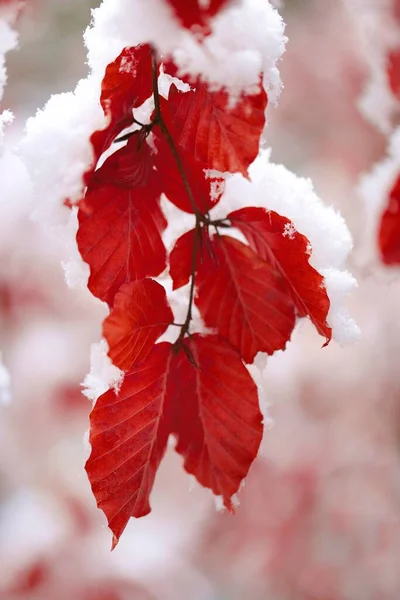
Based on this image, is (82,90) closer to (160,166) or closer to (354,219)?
(160,166)

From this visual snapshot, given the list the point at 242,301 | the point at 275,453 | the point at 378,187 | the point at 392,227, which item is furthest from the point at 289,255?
the point at 275,453

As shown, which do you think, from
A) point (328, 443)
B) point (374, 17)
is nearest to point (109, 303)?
point (374, 17)

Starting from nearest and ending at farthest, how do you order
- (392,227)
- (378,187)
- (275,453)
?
(392,227)
(378,187)
(275,453)

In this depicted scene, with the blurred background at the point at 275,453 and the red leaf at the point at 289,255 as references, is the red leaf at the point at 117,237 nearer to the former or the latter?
the red leaf at the point at 289,255

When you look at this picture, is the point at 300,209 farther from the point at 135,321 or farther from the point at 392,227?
the point at 392,227

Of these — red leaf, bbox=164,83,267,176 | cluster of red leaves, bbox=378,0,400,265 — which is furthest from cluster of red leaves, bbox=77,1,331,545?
cluster of red leaves, bbox=378,0,400,265

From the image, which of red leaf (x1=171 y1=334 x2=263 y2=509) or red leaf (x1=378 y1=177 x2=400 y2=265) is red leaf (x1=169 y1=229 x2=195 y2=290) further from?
red leaf (x1=378 y1=177 x2=400 y2=265)
